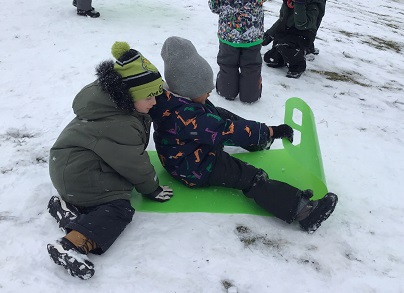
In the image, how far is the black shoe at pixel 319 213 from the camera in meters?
2.28

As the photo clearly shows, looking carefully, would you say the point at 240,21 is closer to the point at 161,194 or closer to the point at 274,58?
the point at 274,58

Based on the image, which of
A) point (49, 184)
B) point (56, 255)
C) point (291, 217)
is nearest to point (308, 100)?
point (291, 217)

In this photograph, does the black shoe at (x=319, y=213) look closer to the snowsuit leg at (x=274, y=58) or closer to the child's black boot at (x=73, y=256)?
the child's black boot at (x=73, y=256)

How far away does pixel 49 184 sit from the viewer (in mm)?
2555

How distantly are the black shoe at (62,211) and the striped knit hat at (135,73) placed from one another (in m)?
0.71

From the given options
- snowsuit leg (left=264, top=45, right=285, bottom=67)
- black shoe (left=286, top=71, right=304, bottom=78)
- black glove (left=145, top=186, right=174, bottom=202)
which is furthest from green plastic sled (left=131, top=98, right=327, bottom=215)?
snowsuit leg (left=264, top=45, right=285, bottom=67)

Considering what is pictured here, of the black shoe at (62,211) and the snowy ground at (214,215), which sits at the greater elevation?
the black shoe at (62,211)

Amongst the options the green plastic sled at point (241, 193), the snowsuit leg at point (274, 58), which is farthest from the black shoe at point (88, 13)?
the green plastic sled at point (241, 193)

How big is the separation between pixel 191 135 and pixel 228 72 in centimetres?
166

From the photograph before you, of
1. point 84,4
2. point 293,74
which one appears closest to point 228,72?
point 293,74

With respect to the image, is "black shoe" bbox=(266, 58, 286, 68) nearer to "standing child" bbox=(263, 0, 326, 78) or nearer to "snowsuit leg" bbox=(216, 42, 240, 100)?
"standing child" bbox=(263, 0, 326, 78)

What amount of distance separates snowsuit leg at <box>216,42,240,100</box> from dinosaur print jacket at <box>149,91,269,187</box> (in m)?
1.44

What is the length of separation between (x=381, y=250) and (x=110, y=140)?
65.4 inches

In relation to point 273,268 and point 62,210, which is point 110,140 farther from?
point 273,268
